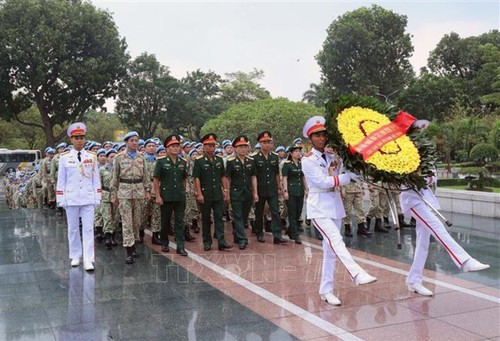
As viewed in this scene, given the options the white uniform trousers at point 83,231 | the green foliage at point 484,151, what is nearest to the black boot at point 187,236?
the white uniform trousers at point 83,231

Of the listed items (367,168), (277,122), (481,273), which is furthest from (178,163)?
(277,122)

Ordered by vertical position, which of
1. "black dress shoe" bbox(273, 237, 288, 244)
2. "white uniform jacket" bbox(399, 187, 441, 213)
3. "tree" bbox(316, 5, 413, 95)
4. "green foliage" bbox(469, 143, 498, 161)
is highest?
"tree" bbox(316, 5, 413, 95)

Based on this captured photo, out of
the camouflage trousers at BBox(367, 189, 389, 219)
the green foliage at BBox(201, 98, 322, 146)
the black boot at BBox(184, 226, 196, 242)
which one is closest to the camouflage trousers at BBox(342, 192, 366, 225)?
the camouflage trousers at BBox(367, 189, 389, 219)

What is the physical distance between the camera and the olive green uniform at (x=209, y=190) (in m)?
7.31

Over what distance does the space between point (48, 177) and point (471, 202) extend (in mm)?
9759

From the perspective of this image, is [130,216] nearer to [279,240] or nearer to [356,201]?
[279,240]

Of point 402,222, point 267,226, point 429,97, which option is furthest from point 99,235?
point 429,97

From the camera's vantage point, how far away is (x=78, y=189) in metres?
6.43

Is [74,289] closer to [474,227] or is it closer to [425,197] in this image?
[425,197]

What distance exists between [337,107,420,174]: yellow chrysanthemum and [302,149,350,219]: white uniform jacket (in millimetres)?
402

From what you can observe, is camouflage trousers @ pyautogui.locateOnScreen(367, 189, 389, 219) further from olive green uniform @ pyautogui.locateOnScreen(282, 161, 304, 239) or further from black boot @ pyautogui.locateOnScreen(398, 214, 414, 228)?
olive green uniform @ pyautogui.locateOnScreen(282, 161, 304, 239)

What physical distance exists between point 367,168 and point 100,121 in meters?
46.5

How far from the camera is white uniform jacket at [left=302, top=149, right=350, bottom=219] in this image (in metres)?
4.80

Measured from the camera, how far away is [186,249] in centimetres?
756
